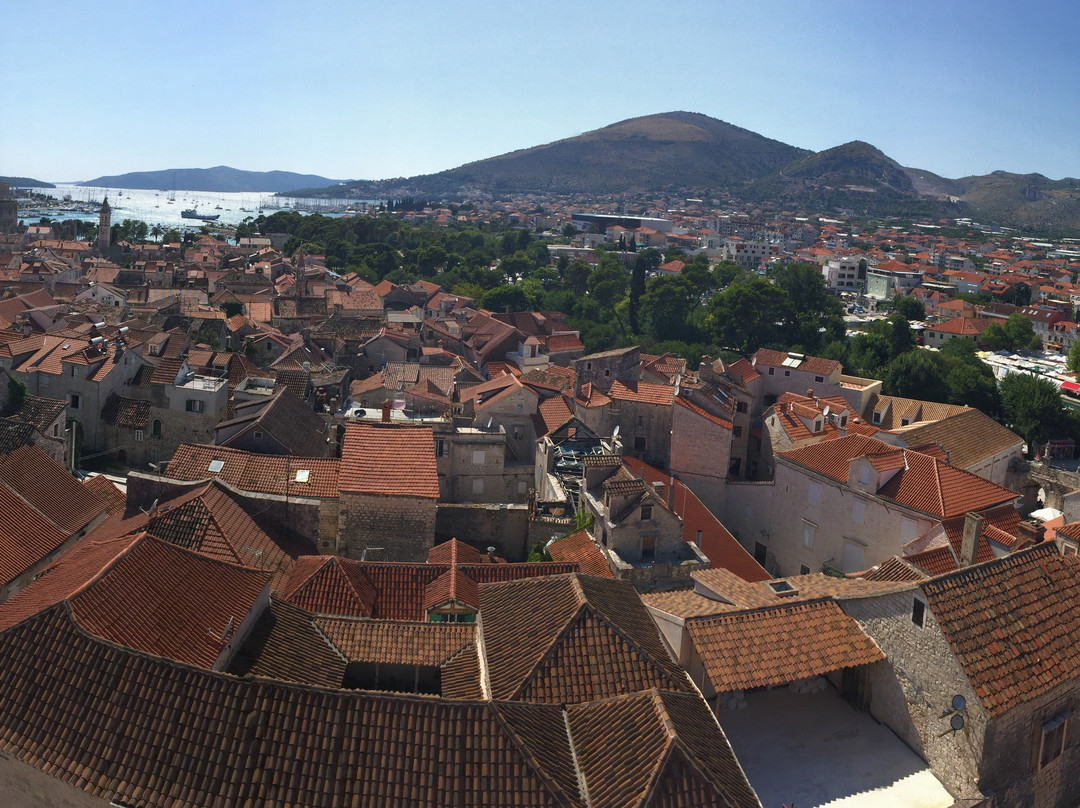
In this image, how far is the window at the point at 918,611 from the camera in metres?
14.7

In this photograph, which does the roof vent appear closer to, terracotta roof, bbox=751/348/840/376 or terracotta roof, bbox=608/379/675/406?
terracotta roof, bbox=608/379/675/406

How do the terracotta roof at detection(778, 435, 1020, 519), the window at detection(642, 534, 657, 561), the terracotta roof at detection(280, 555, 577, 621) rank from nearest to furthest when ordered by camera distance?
→ 1. the terracotta roof at detection(280, 555, 577, 621)
2. the window at detection(642, 534, 657, 561)
3. the terracotta roof at detection(778, 435, 1020, 519)

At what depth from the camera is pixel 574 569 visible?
67.2 ft

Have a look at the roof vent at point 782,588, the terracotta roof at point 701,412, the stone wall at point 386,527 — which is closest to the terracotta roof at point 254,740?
the roof vent at point 782,588

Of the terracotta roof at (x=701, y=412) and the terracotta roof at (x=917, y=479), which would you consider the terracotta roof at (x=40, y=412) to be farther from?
the terracotta roof at (x=917, y=479)

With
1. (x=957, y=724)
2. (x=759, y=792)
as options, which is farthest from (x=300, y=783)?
(x=957, y=724)

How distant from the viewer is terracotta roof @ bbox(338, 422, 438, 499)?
2356 centimetres

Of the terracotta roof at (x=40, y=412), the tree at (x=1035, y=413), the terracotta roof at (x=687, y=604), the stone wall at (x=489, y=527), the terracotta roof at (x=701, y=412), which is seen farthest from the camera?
the tree at (x=1035, y=413)

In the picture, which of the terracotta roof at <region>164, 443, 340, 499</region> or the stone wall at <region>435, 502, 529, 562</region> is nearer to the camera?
the terracotta roof at <region>164, 443, 340, 499</region>

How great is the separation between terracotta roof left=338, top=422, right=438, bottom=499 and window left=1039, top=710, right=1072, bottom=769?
1400 centimetres

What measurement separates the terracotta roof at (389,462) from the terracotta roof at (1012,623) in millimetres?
12692

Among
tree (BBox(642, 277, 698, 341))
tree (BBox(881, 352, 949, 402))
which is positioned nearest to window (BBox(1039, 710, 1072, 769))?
tree (BBox(881, 352, 949, 402))

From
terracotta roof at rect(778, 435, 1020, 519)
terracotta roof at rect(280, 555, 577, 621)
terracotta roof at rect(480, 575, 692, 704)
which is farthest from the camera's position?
terracotta roof at rect(778, 435, 1020, 519)

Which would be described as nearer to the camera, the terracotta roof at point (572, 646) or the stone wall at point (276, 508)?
the terracotta roof at point (572, 646)
